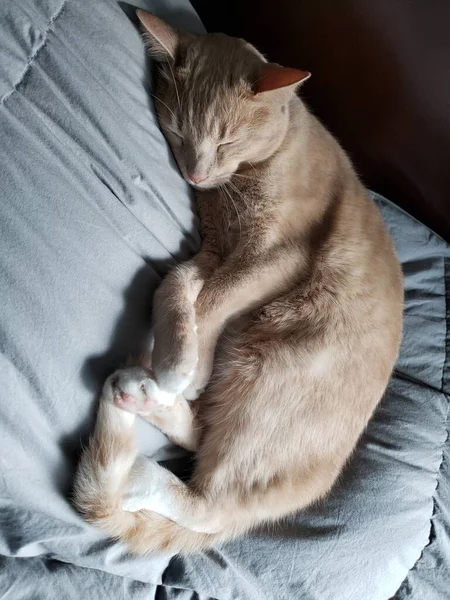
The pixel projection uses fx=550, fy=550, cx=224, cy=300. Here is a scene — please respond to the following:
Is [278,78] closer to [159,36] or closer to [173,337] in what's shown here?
[159,36]

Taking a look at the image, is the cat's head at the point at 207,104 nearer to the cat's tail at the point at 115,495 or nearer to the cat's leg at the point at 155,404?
the cat's leg at the point at 155,404

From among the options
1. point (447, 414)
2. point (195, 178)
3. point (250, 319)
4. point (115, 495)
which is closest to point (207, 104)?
point (195, 178)

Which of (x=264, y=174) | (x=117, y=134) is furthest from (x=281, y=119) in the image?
(x=117, y=134)

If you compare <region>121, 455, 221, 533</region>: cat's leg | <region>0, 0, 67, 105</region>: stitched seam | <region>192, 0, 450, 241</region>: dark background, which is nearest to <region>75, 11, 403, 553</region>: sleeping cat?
<region>121, 455, 221, 533</region>: cat's leg

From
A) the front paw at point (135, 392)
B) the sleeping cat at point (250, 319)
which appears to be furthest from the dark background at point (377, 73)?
the front paw at point (135, 392)

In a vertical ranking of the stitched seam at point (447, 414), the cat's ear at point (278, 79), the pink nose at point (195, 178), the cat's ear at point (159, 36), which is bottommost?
the stitched seam at point (447, 414)

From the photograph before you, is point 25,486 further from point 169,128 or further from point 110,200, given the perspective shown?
point 169,128

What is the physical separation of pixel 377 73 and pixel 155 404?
124 cm

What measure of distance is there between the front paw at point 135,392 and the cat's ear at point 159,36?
728mm

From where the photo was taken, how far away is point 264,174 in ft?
4.50

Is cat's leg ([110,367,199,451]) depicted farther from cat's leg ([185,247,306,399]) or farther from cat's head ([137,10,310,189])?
cat's head ([137,10,310,189])

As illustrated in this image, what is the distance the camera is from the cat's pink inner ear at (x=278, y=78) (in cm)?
118

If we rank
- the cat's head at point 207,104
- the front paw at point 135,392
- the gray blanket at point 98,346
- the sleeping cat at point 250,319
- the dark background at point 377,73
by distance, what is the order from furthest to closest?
the dark background at point 377,73 → the cat's head at point 207,104 → the sleeping cat at point 250,319 → the front paw at point 135,392 → the gray blanket at point 98,346

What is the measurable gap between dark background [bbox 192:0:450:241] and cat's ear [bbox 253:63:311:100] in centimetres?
54
